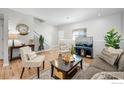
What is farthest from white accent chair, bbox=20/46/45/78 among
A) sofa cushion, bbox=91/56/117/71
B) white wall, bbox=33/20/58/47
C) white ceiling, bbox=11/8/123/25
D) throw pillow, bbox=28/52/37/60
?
sofa cushion, bbox=91/56/117/71

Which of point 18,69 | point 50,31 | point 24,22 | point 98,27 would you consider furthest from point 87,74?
point 24,22

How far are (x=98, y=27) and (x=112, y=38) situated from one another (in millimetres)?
180

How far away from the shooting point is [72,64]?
4.21 ft

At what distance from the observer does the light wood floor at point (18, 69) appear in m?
0.94

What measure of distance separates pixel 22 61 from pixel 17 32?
31cm

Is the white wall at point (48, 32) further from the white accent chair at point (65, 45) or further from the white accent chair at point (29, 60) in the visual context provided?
the white accent chair at point (29, 60)

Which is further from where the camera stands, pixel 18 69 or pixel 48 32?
pixel 48 32

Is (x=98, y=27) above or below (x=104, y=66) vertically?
above

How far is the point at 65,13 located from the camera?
0.96 meters

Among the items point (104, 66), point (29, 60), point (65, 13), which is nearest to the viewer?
point (65, 13)

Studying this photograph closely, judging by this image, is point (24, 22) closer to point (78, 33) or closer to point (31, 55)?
point (31, 55)

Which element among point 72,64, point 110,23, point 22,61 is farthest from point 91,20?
point 22,61

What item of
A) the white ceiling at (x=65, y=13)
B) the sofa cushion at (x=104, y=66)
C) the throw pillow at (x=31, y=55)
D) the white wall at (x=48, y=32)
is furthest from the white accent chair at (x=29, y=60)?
the sofa cushion at (x=104, y=66)
